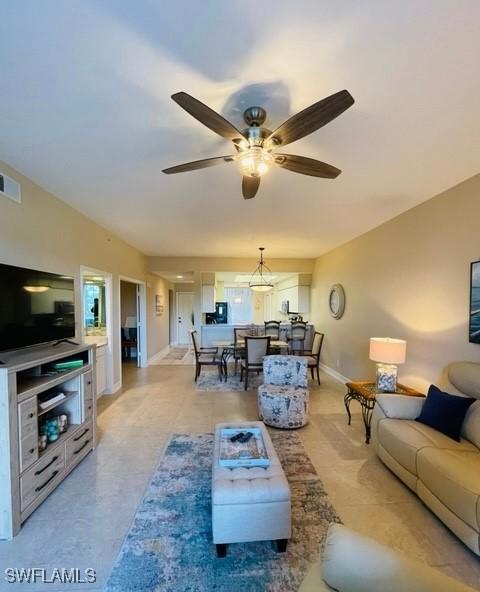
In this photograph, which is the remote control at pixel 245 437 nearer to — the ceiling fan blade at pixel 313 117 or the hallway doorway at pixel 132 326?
the ceiling fan blade at pixel 313 117

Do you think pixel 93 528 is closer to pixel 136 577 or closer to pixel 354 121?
pixel 136 577

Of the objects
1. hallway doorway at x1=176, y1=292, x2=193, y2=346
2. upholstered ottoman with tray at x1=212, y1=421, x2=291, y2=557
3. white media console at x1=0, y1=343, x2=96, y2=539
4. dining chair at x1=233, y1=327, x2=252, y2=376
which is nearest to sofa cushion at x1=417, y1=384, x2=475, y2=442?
upholstered ottoman with tray at x1=212, y1=421, x2=291, y2=557

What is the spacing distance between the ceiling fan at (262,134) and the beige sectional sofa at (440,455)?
82.5 inches

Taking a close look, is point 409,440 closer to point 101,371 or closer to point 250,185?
point 250,185

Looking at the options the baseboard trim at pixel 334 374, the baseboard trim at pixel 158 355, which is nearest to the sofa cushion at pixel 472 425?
the baseboard trim at pixel 334 374

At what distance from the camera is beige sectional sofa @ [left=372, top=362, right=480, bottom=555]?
1.76 m

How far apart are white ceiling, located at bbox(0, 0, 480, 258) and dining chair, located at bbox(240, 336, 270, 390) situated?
2.86m

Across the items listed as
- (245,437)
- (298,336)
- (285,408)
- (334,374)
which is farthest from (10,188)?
(334,374)

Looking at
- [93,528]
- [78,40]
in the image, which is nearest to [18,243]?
[78,40]

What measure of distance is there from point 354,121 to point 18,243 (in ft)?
9.66

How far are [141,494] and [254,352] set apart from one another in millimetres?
3172

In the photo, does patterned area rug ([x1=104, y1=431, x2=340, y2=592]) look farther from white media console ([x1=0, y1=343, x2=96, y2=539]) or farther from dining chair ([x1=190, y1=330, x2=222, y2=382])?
dining chair ([x1=190, y1=330, x2=222, y2=382])

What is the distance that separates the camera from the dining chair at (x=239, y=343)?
5.96 meters

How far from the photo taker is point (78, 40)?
1.33 m
